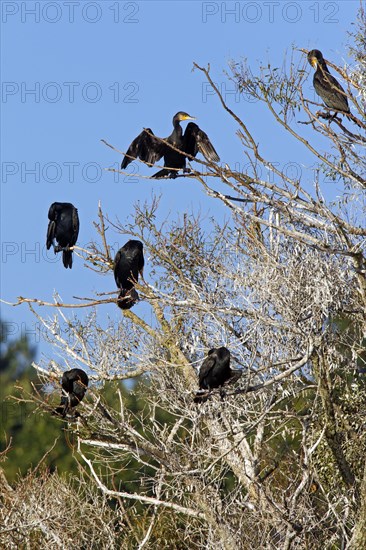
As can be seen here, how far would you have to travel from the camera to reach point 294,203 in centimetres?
1175

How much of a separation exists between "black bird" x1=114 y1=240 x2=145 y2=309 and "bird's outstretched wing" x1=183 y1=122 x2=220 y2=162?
1.35m

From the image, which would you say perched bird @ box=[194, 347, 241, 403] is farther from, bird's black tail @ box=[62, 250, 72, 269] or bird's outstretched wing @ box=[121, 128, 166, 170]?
bird's black tail @ box=[62, 250, 72, 269]

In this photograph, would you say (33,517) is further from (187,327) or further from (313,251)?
(313,251)

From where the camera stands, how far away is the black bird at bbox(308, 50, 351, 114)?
40.3ft

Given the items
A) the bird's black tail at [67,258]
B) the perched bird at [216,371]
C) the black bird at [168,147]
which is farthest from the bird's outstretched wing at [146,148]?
the perched bird at [216,371]

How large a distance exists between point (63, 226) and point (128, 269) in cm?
180

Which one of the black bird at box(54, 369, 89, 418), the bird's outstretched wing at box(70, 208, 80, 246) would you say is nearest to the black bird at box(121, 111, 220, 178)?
the bird's outstretched wing at box(70, 208, 80, 246)

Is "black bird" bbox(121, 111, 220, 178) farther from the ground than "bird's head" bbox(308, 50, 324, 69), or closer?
closer

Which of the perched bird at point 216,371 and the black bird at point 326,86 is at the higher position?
the black bird at point 326,86

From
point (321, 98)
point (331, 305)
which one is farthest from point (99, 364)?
point (321, 98)

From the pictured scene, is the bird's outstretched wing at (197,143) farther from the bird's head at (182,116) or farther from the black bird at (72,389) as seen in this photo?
the black bird at (72,389)

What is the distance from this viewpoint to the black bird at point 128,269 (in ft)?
41.3

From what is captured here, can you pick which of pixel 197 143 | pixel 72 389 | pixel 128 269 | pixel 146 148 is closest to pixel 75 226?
pixel 146 148

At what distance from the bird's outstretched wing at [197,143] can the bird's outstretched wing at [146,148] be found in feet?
1.04
